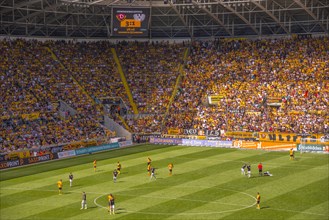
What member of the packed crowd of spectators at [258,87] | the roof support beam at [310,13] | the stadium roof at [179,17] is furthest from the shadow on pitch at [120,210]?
the roof support beam at [310,13]

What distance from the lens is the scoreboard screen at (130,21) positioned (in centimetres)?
7275

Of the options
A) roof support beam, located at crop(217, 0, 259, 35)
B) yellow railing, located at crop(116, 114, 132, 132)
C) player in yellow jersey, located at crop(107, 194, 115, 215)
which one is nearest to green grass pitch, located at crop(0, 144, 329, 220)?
player in yellow jersey, located at crop(107, 194, 115, 215)

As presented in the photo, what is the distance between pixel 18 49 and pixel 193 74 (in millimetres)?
26372

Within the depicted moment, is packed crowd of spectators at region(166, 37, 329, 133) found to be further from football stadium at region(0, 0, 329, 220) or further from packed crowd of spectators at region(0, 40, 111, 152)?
packed crowd of spectators at region(0, 40, 111, 152)

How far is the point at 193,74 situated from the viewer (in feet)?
283

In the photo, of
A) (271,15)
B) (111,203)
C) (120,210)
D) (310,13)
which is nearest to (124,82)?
(271,15)

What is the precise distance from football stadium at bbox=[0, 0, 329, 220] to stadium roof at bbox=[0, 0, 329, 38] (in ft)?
0.89

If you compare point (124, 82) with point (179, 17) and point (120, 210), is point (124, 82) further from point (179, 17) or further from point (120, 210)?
point (120, 210)

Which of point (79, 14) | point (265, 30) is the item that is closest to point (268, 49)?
point (265, 30)

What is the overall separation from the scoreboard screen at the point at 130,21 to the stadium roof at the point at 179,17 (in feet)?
1.95

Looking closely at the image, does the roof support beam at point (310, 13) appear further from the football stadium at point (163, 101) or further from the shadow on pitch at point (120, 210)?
the shadow on pitch at point (120, 210)

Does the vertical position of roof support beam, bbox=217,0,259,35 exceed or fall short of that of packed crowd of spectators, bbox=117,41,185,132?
it exceeds it

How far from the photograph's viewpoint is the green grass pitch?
129 ft

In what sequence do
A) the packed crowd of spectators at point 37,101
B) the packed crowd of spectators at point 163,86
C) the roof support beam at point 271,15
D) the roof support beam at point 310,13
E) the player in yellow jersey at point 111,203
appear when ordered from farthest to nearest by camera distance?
the roof support beam at point 271,15, the roof support beam at point 310,13, the packed crowd of spectators at point 163,86, the packed crowd of spectators at point 37,101, the player in yellow jersey at point 111,203
